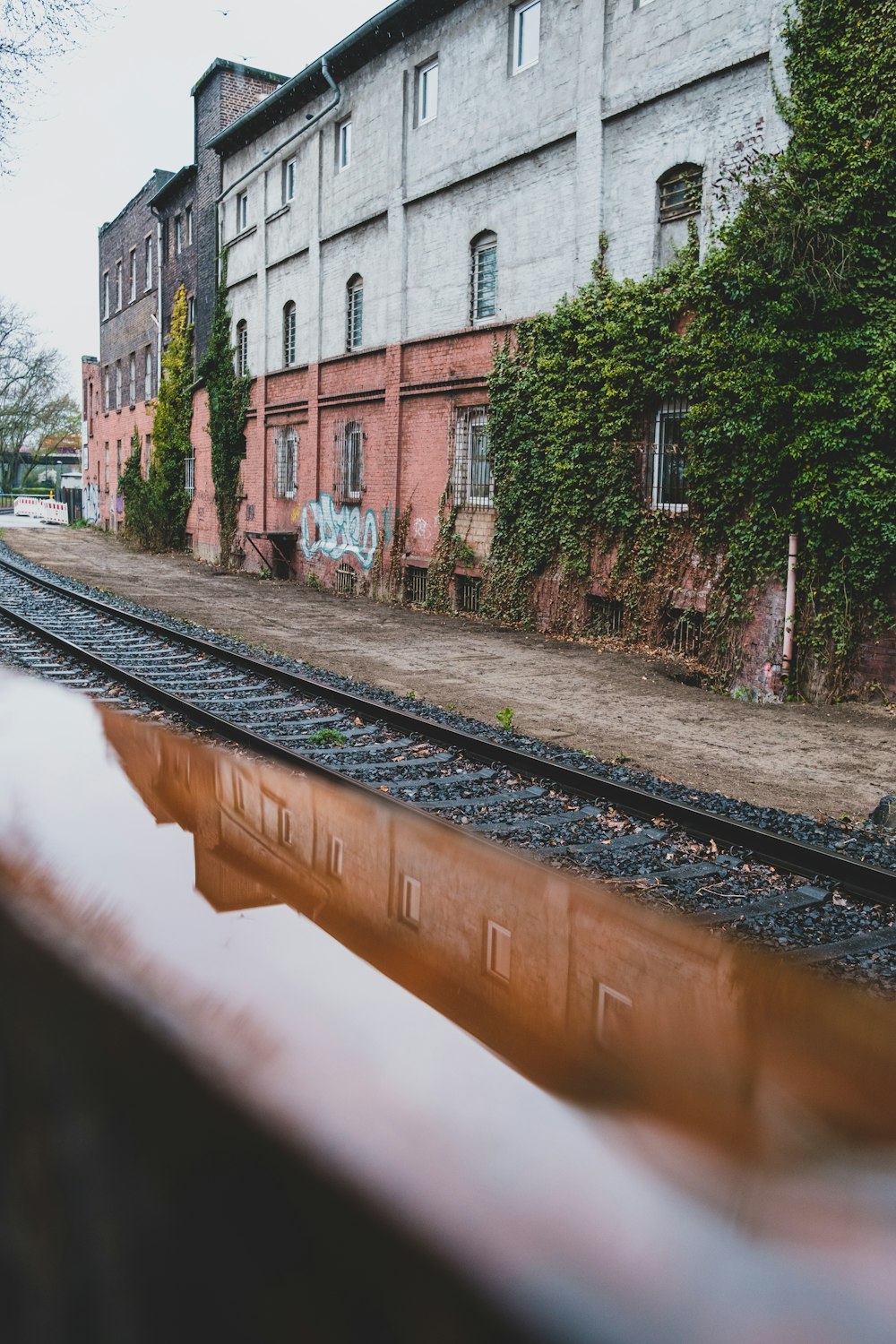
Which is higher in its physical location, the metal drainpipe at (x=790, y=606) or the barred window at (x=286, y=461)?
the barred window at (x=286, y=461)

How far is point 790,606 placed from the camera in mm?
10484

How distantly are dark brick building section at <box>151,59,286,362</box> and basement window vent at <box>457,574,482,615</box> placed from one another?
48.6 ft

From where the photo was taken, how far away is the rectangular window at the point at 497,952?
3.24 metres

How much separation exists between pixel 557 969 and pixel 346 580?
17.4 m

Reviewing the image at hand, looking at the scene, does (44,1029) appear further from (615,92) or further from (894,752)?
(615,92)

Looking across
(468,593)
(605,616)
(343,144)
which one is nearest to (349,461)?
(468,593)

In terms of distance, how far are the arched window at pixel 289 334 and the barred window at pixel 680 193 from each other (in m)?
11.9

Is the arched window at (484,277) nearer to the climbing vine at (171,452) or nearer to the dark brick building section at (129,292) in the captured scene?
the climbing vine at (171,452)

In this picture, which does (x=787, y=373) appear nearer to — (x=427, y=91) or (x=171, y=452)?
(x=427, y=91)

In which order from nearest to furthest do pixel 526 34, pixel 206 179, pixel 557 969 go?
1. pixel 557 969
2. pixel 526 34
3. pixel 206 179

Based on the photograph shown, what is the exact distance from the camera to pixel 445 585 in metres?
16.8

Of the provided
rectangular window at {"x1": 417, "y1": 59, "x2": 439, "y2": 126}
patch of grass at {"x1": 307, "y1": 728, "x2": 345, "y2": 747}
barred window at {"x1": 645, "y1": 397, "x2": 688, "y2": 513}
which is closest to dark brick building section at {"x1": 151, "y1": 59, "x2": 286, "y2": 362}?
rectangular window at {"x1": 417, "y1": 59, "x2": 439, "y2": 126}

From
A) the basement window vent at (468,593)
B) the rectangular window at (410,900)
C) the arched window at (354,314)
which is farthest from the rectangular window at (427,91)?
the rectangular window at (410,900)

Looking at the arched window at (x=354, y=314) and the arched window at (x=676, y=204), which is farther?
the arched window at (x=354, y=314)
